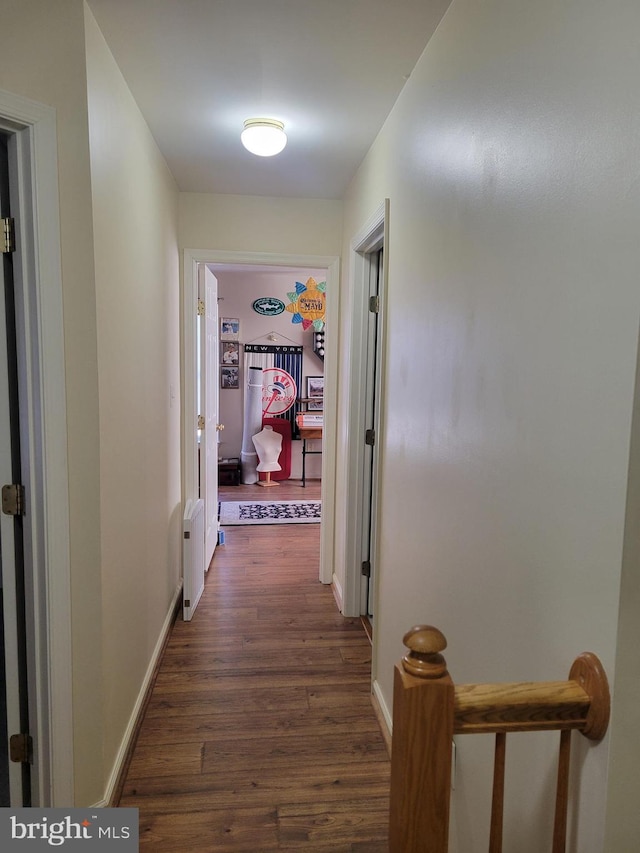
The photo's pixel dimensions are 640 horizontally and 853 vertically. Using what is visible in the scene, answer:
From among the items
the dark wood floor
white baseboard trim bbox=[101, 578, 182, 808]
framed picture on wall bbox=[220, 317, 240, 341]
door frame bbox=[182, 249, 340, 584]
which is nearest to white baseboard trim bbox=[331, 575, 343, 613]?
the dark wood floor

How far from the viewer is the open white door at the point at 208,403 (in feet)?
11.9

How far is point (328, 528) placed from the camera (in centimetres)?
370

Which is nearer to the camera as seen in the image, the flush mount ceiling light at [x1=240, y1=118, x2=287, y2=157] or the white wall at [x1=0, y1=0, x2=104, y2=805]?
the white wall at [x1=0, y1=0, x2=104, y2=805]

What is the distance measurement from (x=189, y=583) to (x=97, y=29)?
8.54 feet

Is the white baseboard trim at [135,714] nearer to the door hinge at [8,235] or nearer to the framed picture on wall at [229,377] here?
the door hinge at [8,235]

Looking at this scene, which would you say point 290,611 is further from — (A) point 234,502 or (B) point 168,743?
(A) point 234,502

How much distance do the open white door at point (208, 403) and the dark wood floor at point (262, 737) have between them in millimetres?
652

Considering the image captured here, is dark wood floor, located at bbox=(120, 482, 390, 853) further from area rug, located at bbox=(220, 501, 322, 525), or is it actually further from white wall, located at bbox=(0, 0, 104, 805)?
area rug, located at bbox=(220, 501, 322, 525)

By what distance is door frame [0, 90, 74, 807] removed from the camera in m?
1.49

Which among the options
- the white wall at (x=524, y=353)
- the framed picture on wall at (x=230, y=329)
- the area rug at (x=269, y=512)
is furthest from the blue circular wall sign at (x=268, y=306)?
the white wall at (x=524, y=353)

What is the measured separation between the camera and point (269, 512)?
17.7ft

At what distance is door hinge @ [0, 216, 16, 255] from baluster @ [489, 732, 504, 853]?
1.65 metres

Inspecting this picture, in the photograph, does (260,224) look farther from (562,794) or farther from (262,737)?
(562,794)

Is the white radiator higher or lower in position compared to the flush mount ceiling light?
lower
